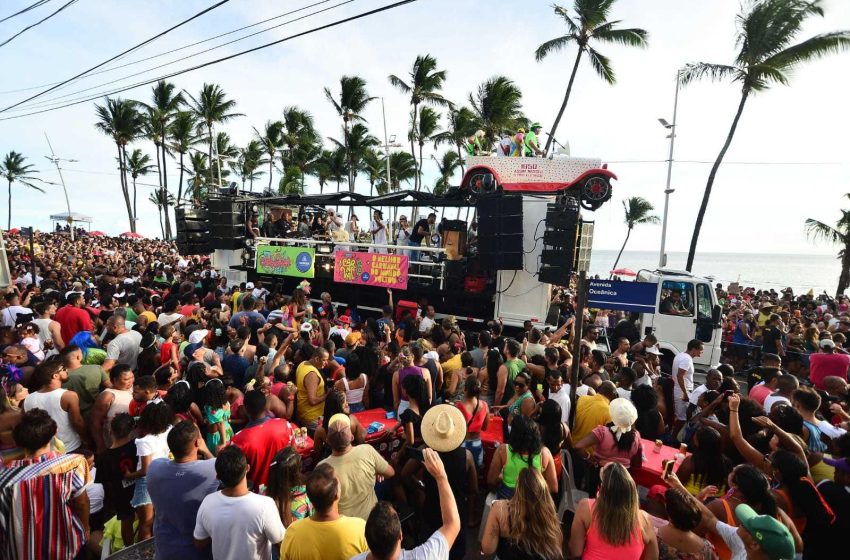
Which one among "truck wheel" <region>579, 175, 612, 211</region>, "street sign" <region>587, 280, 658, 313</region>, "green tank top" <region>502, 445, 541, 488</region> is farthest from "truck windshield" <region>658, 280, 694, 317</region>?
"green tank top" <region>502, 445, 541, 488</region>

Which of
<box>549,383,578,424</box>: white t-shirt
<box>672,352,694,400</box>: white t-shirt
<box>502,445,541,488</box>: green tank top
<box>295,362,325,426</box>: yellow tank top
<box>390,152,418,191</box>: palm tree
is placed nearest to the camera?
<box>502,445,541,488</box>: green tank top

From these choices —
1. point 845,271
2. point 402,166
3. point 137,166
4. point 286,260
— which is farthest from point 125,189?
point 845,271

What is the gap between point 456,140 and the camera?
30.9 m

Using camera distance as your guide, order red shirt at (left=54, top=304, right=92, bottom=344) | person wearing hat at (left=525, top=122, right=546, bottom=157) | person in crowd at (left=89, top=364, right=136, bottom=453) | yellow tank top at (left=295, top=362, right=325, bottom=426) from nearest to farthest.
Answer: person in crowd at (left=89, top=364, right=136, bottom=453), yellow tank top at (left=295, top=362, right=325, bottom=426), red shirt at (left=54, top=304, right=92, bottom=344), person wearing hat at (left=525, top=122, right=546, bottom=157)

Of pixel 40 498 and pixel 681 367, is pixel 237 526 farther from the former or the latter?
pixel 681 367

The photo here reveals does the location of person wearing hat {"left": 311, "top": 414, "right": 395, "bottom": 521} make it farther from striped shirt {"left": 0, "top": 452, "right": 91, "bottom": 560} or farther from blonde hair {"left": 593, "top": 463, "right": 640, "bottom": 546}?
striped shirt {"left": 0, "top": 452, "right": 91, "bottom": 560}

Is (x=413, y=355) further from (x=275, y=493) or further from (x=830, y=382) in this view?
(x=830, y=382)

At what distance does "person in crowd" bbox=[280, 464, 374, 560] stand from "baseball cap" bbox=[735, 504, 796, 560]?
2.23 meters

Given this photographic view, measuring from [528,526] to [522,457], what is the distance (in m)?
0.79

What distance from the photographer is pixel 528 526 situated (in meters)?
2.61

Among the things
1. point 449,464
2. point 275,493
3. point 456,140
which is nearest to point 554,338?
point 449,464

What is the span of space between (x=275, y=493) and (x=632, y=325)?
369 inches

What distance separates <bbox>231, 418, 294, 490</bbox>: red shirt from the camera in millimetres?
3627

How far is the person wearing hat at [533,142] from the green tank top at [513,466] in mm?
8363
